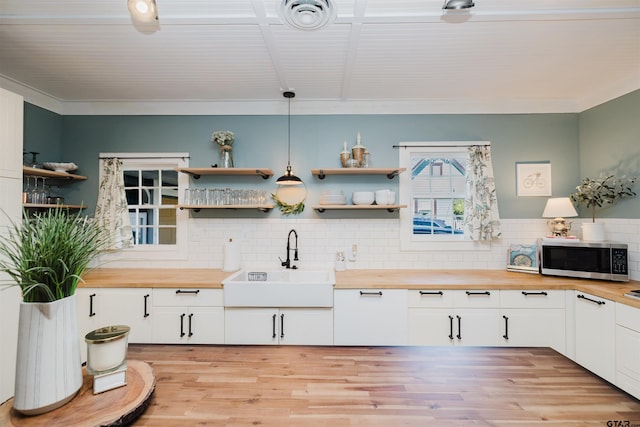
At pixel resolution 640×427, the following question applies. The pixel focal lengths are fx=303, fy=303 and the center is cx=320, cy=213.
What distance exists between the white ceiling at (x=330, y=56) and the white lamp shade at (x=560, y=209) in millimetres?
1064

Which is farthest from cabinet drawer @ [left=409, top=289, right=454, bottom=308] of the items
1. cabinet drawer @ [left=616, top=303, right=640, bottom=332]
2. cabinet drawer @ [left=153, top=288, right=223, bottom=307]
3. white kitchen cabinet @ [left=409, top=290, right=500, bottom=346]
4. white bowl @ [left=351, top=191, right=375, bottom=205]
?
cabinet drawer @ [left=153, top=288, right=223, bottom=307]

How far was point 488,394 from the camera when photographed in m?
1.08

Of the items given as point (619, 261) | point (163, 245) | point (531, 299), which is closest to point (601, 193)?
point (619, 261)

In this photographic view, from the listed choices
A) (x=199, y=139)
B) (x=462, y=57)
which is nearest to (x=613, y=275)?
(x=462, y=57)

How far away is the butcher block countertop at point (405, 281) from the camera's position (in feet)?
8.62

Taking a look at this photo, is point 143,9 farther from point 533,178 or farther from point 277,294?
point 533,178

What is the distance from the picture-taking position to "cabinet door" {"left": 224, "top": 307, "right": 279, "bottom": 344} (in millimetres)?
2629

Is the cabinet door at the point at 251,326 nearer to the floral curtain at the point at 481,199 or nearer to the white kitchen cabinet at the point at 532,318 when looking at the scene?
the white kitchen cabinet at the point at 532,318

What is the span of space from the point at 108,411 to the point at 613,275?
141 inches

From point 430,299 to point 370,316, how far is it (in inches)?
21.9

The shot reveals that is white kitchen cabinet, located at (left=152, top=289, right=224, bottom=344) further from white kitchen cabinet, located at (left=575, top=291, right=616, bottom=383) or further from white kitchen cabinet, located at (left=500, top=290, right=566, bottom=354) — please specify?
white kitchen cabinet, located at (left=575, top=291, right=616, bottom=383)

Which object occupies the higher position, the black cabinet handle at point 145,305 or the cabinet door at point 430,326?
the black cabinet handle at point 145,305

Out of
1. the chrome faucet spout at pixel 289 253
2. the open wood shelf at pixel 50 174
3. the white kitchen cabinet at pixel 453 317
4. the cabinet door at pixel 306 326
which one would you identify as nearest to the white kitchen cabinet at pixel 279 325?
the cabinet door at pixel 306 326

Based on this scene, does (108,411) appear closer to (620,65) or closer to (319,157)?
(319,157)
